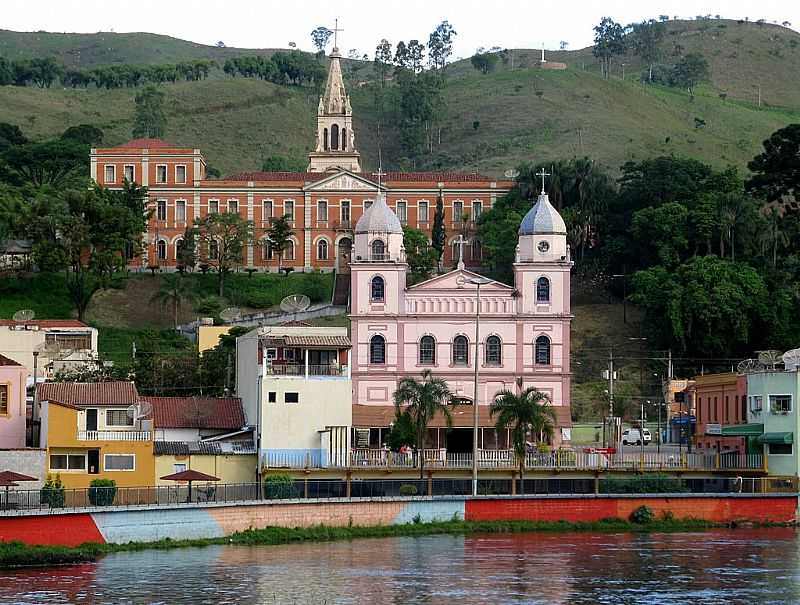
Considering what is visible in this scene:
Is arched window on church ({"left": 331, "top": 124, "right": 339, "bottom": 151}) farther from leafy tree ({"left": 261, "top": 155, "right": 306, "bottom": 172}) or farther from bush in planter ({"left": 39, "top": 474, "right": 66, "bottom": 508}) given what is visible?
bush in planter ({"left": 39, "top": 474, "right": 66, "bottom": 508})

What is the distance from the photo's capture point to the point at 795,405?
247 ft

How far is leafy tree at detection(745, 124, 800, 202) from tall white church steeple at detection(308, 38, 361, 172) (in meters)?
43.1

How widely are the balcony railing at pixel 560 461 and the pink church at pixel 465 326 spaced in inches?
675

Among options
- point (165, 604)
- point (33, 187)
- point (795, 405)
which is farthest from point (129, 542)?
point (33, 187)

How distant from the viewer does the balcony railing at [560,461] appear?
73.2 m

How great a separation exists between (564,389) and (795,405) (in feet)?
64.2

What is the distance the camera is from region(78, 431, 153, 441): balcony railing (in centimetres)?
6925

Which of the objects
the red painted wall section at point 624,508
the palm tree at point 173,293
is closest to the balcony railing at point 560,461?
the red painted wall section at point 624,508

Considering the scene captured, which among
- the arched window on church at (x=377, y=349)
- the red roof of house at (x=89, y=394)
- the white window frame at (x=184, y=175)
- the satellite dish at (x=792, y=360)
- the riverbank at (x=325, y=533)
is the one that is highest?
the white window frame at (x=184, y=175)

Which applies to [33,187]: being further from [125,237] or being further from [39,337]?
[39,337]

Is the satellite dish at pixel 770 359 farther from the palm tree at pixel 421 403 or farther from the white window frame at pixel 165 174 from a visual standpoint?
the white window frame at pixel 165 174

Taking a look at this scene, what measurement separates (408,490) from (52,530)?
581 inches

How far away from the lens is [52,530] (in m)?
61.8

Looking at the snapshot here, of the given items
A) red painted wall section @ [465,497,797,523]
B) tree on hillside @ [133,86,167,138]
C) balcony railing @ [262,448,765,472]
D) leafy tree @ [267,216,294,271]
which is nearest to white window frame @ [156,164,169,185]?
leafy tree @ [267,216,294,271]
